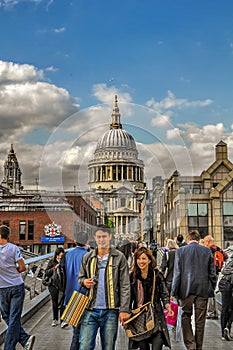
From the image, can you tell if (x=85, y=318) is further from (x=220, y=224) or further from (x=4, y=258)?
(x=220, y=224)

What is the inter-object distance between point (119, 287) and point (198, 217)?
39.7 m

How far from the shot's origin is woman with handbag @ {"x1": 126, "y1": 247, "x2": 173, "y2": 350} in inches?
280

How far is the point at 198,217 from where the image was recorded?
4588 centimetres

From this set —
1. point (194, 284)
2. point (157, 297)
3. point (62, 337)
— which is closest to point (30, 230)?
point (62, 337)

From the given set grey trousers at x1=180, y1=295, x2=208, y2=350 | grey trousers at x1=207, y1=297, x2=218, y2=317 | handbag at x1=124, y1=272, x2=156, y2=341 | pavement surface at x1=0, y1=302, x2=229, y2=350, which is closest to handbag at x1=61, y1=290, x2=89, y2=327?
handbag at x1=124, y1=272, x2=156, y2=341

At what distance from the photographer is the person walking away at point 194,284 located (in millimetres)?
8516

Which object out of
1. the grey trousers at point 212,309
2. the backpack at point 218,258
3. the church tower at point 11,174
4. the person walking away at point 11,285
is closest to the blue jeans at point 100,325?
the person walking away at point 11,285

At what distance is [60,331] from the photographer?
36.1ft

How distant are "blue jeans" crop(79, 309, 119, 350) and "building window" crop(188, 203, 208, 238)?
3915 centimetres

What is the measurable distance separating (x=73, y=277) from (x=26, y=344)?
1.22m

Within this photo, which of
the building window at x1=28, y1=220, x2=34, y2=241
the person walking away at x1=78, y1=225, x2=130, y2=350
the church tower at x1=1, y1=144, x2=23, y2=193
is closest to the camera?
the person walking away at x1=78, y1=225, x2=130, y2=350

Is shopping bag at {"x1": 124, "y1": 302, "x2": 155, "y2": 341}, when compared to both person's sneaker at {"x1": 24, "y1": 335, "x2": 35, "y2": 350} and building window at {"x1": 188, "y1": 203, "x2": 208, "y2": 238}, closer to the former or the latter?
person's sneaker at {"x1": 24, "y1": 335, "x2": 35, "y2": 350}

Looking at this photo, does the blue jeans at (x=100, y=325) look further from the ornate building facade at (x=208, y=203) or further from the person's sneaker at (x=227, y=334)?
the ornate building facade at (x=208, y=203)

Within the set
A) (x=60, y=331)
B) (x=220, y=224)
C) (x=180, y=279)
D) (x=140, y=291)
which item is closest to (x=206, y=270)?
(x=180, y=279)
